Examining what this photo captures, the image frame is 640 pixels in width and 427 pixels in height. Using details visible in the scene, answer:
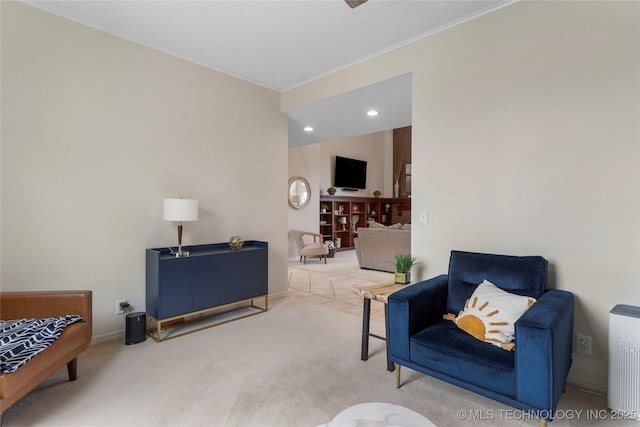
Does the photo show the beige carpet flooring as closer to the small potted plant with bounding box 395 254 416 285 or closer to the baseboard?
the baseboard

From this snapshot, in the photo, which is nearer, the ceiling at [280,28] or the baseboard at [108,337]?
the ceiling at [280,28]

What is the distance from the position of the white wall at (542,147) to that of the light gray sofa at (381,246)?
9.90 ft

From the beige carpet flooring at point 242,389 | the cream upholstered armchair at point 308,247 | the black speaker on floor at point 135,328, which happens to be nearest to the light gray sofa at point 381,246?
the cream upholstered armchair at point 308,247

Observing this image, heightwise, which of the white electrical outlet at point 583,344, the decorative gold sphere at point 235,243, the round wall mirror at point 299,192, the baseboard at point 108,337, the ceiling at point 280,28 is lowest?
the baseboard at point 108,337

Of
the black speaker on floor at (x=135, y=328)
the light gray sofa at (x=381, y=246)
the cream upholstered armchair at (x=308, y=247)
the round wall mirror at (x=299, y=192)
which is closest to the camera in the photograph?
the black speaker on floor at (x=135, y=328)

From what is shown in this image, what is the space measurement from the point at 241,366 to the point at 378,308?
2.00 m

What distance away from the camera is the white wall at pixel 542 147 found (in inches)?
80.6

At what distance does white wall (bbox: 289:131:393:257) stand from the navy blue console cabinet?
4180mm

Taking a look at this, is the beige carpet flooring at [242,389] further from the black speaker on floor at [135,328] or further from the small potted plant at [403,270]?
the small potted plant at [403,270]

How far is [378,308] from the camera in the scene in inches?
157

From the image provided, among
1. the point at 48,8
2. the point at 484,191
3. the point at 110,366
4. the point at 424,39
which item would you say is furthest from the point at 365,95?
the point at 110,366

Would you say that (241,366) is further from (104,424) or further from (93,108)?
(93,108)

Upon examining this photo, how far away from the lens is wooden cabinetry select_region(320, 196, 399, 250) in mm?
9039

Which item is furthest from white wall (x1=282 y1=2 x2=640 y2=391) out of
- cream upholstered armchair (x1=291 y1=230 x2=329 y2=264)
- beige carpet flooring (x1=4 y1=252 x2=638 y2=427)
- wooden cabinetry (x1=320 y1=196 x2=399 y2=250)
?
wooden cabinetry (x1=320 y1=196 x2=399 y2=250)
